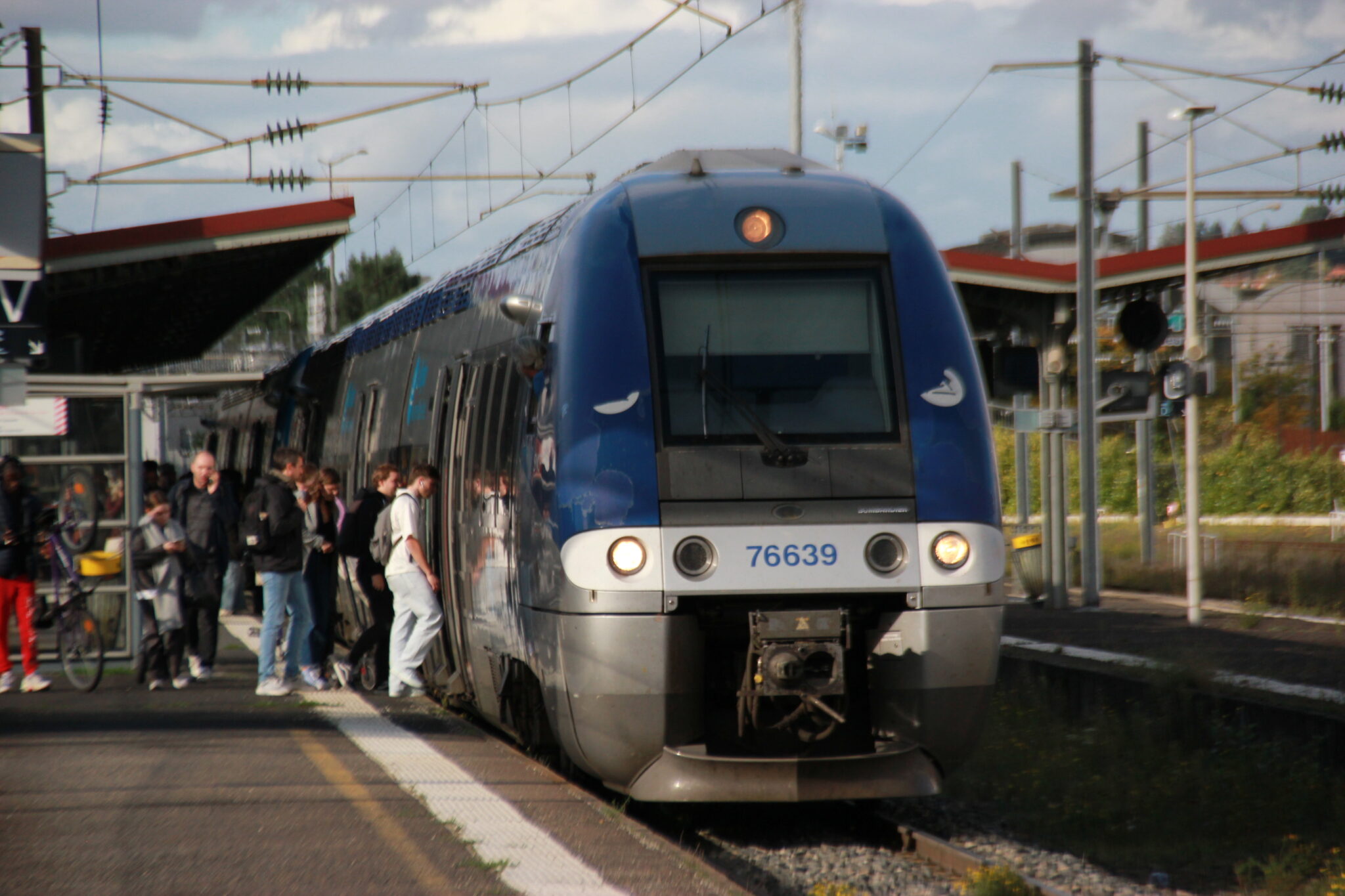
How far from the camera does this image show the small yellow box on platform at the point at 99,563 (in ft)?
42.2

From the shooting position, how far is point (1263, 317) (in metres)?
75.9

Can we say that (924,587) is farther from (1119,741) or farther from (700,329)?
(1119,741)

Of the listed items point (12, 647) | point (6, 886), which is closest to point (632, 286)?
point (6, 886)

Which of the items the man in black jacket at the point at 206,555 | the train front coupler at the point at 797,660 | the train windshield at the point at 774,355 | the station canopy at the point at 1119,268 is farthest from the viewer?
the station canopy at the point at 1119,268

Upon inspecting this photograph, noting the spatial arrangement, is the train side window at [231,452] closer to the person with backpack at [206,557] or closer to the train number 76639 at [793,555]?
the person with backpack at [206,557]

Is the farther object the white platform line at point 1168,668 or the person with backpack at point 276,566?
the person with backpack at point 276,566

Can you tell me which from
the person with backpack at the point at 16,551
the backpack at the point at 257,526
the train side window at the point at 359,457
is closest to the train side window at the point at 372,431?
the train side window at the point at 359,457

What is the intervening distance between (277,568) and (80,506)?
235 centimetres

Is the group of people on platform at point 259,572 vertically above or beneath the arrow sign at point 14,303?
beneath

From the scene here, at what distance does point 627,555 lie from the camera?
6.89m

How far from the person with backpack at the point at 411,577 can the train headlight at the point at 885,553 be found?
13.9ft

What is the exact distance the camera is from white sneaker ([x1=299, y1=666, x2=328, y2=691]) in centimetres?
1199

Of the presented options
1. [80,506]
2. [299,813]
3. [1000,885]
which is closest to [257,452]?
[80,506]

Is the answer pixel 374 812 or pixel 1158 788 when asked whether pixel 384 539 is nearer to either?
pixel 374 812
